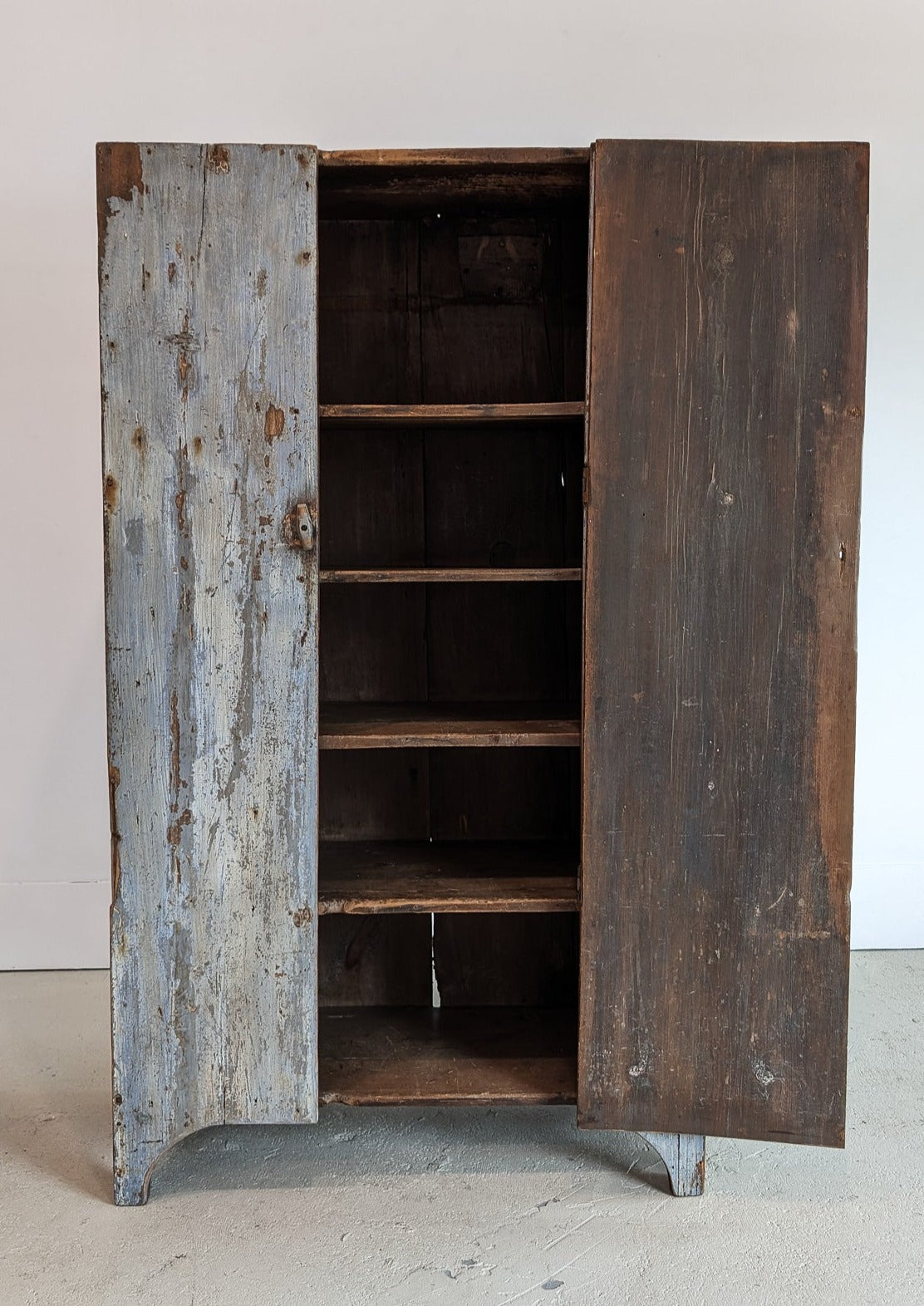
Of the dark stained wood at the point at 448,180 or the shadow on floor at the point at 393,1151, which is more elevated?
the dark stained wood at the point at 448,180

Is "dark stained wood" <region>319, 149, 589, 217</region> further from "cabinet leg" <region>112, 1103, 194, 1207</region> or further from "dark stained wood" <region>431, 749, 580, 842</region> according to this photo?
"cabinet leg" <region>112, 1103, 194, 1207</region>

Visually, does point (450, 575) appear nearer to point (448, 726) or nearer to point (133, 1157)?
point (448, 726)

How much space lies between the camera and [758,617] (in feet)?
5.93

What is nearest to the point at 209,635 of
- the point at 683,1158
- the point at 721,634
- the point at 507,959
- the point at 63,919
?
the point at 721,634

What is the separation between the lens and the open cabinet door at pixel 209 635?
1769 mm

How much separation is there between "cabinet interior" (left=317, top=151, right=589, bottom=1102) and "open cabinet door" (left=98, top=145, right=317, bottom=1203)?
27cm

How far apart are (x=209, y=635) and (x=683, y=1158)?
4.28 ft

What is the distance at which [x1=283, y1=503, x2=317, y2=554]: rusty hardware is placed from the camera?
180 centimetres

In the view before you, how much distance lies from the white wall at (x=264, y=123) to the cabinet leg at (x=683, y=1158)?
5.82 feet

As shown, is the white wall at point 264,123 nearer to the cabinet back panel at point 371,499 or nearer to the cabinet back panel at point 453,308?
the cabinet back panel at point 453,308

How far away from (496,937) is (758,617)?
1009 mm

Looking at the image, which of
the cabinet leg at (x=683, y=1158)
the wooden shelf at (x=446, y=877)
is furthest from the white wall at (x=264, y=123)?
the cabinet leg at (x=683, y=1158)

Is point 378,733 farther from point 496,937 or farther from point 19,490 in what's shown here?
point 19,490

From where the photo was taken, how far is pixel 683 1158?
1922 millimetres
